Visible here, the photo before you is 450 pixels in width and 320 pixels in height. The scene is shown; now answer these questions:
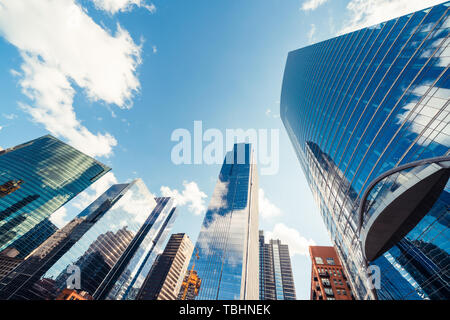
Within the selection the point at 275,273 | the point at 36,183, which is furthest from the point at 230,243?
the point at 36,183

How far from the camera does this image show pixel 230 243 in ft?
294

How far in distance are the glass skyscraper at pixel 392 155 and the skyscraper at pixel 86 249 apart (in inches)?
4695

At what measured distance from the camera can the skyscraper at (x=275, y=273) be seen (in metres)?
112

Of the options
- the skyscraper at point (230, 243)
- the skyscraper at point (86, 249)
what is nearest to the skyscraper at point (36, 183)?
the skyscraper at point (86, 249)

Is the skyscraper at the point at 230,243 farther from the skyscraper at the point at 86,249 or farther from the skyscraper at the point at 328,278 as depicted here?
the skyscraper at the point at 86,249

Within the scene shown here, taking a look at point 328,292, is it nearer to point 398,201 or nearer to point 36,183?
point 398,201

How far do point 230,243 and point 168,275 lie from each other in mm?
55707

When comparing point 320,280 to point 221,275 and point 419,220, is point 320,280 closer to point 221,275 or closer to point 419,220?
point 221,275

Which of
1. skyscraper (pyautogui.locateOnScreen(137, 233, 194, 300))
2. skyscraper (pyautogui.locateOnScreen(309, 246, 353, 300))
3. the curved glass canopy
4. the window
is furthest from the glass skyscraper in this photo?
skyscraper (pyautogui.locateOnScreen(137, 233, 194, 300))

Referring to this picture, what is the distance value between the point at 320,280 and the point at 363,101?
59239 mm

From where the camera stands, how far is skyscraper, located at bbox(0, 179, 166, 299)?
82.6m

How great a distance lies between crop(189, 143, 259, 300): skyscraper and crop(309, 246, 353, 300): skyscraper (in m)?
27.6

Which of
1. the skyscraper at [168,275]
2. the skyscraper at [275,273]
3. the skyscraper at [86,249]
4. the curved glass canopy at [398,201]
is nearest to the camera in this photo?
the curved glass canopy at [398,201]

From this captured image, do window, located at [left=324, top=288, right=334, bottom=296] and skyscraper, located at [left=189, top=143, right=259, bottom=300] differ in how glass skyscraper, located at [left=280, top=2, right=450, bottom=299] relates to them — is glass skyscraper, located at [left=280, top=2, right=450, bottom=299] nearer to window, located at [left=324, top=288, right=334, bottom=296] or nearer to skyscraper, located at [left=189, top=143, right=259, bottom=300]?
window, located at [left=324, top=288, right=334, bottom=296]
